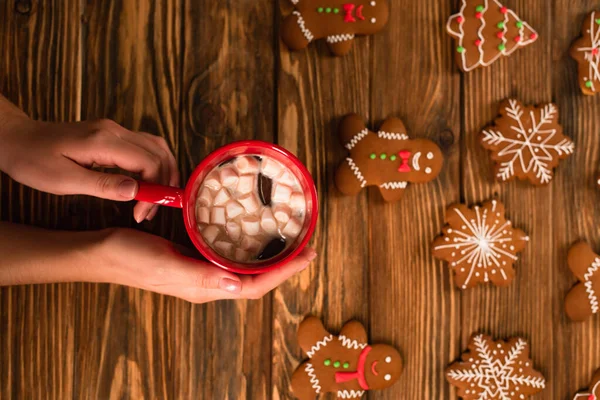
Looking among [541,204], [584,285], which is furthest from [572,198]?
[584,285]

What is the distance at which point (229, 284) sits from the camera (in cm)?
79

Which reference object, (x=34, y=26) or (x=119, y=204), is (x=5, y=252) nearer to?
(x=119, y=204)

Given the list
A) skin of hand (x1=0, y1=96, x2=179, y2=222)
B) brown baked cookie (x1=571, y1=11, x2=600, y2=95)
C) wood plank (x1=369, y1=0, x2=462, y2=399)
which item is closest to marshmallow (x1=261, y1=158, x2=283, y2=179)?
skin of hand (x1=0, y1=96, x2=179, y2=222)

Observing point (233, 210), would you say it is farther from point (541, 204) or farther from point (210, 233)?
point (541, 204)

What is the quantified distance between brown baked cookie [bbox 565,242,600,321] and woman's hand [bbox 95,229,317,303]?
0.57m

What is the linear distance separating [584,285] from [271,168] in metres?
0.71

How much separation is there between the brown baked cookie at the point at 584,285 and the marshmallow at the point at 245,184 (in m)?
0.70

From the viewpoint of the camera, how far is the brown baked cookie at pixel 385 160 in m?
1.03

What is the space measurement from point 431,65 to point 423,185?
0.25 meters

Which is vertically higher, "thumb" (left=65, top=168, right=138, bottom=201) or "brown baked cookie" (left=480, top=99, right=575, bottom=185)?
"brown baked cookie" (left=480, top=99, right=575, bottom=185)

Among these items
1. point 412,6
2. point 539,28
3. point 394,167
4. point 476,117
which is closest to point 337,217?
point 394,167

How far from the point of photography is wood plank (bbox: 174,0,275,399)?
1.04 m

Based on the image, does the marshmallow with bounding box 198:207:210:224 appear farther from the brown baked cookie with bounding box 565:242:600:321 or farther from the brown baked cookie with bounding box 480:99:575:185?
the brown baked cookie with bounding box 565:242:600:321

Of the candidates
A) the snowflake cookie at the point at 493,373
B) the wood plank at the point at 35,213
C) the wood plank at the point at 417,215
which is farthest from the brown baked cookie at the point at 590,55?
the wood plank at the point at 35,213
